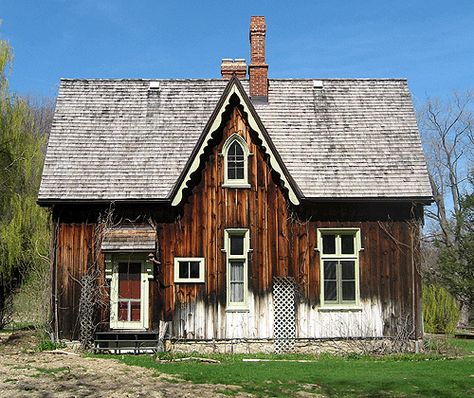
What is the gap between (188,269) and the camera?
20844 mm

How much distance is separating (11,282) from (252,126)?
50.3 ft

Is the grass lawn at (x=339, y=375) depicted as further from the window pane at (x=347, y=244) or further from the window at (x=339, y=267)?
the window pane at (x=347, y=244)

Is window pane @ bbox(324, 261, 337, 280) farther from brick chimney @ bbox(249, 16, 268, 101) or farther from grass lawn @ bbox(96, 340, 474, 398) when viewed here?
brick chimney @ bbox(249, 16, 268, 101)

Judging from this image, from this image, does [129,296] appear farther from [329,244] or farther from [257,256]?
[329,244]

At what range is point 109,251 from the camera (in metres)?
20.4

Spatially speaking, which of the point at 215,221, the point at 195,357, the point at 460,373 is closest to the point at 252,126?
the point at 215,221

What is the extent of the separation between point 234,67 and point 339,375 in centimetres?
1281

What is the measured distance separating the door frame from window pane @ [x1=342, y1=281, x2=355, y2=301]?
219 inches

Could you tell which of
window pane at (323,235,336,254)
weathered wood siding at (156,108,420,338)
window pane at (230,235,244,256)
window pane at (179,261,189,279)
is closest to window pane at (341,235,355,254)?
window pane at (323,235,336,254)

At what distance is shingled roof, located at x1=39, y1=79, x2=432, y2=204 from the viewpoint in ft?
70.1

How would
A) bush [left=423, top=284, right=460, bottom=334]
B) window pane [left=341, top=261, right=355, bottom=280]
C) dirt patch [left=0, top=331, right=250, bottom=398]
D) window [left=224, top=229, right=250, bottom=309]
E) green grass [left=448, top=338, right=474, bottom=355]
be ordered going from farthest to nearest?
bush [left=423, top=284, right=460, bottom=334] → window pane [left=341, top=261, right=355, bottom=280] → green grass [left=448, top=338, right=474, bottom=355] → window [left=224, top=229, right=250, bottom=309] → dirt patch [left=0, top=331, right=250, bottom=398]

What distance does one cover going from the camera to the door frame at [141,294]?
2067 centimetres

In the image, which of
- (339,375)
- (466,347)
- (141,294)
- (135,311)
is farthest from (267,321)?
(466,347)

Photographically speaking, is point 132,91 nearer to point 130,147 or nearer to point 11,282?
point 130,147
